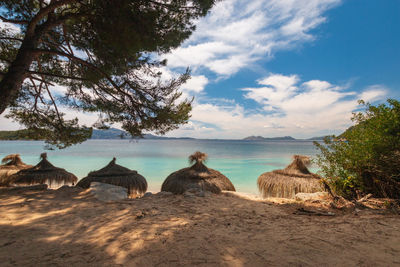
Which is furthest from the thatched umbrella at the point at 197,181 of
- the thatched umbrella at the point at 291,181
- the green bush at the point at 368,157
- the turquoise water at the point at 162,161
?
the green bush at the point at 368,157

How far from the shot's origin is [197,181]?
602cm

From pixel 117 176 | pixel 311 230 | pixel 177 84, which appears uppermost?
pixel 177 84

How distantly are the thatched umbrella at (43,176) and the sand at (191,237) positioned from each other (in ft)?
15.0

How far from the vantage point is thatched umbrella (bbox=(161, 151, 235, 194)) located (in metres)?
5.84

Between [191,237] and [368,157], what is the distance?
381 cm

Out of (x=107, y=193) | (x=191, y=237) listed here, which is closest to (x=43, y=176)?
(x=107, y=193)

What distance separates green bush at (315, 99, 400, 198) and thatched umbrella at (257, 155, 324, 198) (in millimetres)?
1890

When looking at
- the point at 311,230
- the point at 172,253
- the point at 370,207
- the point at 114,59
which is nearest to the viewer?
the point at 172,253

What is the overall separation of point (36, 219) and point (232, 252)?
11.2ft

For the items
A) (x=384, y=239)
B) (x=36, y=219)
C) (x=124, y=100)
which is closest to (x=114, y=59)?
(x=124, y=100)

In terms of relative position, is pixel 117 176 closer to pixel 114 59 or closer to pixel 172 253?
pixel 114 59

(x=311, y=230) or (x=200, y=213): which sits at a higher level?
(x=311, y=230)

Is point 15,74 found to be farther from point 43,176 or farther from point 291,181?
point 291,181

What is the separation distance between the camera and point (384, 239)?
192 centimetres
